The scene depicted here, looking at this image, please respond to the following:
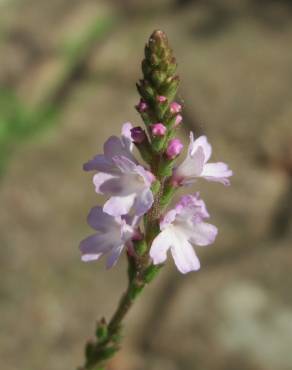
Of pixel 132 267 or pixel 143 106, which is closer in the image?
pixel 143 106

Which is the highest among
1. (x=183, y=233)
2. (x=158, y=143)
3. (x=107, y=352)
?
(x=158, y=143)

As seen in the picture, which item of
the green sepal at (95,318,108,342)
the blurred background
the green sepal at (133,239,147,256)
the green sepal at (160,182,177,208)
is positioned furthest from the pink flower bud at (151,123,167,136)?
the blurred background

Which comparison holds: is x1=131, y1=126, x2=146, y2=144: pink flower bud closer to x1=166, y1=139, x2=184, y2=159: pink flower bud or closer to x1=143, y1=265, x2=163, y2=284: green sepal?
x1=166, y1=139, x2=184, y2=159: pink flower bud

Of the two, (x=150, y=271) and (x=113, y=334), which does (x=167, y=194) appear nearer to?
(x=150, y=271)

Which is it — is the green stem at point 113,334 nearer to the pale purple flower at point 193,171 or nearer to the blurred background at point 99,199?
the pale purple flower at point 193,171

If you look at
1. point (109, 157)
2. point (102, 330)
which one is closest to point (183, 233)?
point (109, 157)

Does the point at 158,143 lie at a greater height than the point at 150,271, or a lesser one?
greater
